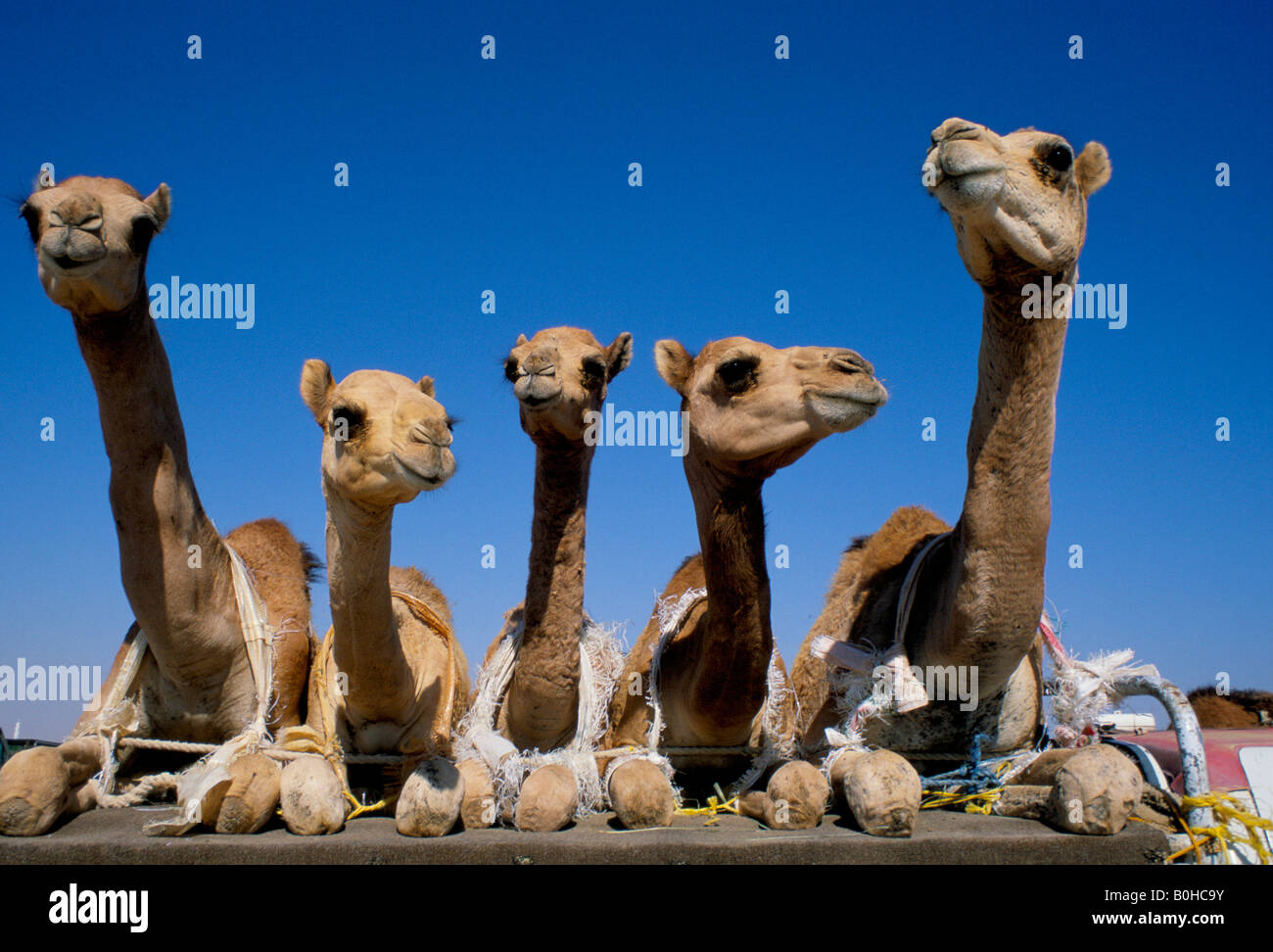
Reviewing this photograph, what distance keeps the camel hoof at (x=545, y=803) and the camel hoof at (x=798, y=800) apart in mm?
933

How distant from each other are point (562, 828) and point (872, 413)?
7.98ft

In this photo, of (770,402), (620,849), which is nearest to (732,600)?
(770,402)

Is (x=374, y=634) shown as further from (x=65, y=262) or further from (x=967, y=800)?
(x=967, y=800)

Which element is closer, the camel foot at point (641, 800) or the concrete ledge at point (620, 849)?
the concrete ledge at point (620, 849)

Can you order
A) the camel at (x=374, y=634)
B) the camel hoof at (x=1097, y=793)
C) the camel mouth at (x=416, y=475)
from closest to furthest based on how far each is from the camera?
1. the camel hoof at (x=1097, y=793)
2. the camel at (x=374, y=634)
3. the camel mouth at (x=416, y=475)

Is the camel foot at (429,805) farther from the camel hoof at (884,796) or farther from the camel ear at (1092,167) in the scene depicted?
the camel ear at (1092,167)

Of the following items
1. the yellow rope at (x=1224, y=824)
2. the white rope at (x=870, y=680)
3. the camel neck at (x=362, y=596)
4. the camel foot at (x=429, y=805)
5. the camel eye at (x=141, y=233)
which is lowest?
the yellow rope at (x=1224, y=824)

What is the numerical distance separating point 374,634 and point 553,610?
0.96m

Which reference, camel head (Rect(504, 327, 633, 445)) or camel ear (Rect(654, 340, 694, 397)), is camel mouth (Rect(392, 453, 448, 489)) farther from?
camel ear (Rect(654, 340, 694, 397))

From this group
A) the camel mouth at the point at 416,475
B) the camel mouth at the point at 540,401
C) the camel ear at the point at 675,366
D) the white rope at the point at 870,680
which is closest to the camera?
the camel mouth at the point at 416,475

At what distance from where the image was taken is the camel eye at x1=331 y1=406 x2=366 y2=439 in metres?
4.67

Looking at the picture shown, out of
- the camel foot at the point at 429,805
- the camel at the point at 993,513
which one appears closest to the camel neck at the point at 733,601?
the camel at the point at 993,513

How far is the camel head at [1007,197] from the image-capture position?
4535mm

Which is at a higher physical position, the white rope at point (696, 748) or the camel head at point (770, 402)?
the camel head at point (770, 402)
